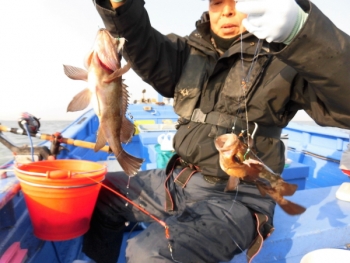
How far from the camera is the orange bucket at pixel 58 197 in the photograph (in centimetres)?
196

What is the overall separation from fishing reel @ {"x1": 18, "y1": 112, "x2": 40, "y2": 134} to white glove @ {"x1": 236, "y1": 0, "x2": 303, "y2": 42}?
85.8 inches

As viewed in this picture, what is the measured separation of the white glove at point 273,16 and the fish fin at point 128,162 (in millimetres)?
1146

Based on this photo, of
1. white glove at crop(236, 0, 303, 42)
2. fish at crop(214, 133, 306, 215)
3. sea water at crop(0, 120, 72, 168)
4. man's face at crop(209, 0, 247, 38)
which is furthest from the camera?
sea water at crop(0, 120, 72, 168)

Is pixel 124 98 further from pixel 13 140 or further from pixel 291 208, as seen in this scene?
pixel 13 140

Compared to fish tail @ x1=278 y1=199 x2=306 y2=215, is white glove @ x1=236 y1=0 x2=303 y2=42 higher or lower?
higher

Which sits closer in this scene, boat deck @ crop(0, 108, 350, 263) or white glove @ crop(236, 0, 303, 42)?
white glove @ crop(236, 0, 303, 42)

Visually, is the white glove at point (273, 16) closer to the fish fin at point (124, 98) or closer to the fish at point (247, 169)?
the fish at point (247, 169)

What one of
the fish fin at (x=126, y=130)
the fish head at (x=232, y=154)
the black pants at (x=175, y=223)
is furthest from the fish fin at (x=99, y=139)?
the fish head at (x=232, y=154)

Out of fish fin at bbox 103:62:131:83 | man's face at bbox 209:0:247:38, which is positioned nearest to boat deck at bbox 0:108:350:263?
fish fin at bbox 103:62:131:83

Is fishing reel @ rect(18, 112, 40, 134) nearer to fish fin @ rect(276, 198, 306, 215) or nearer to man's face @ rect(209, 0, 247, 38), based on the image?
man's face @ rect(209, 0, 247, 38)

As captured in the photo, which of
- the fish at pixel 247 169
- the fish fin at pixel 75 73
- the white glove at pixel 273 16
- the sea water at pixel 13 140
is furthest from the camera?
the sea water at pixel 13 140

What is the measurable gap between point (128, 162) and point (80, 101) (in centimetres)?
54

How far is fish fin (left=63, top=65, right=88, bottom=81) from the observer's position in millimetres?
1675

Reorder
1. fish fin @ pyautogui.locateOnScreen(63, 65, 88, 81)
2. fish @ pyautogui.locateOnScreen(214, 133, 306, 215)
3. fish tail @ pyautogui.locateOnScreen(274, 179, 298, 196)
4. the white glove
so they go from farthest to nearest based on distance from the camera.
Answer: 1. fish tail @ pyautogui.locateOnScreen(274, 179, 298, 196)
2. fish @ pyautogui.locateOnScreen(214, 133, 306, 215)
3. fish fin @ pyautogui.locateOnScreen(63, 65, 88, 81)
4. the white glove
